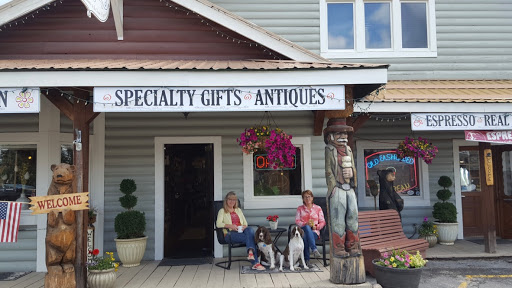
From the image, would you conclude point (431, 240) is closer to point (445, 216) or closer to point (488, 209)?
point (445, 216)

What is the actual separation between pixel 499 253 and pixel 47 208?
7.12 meters

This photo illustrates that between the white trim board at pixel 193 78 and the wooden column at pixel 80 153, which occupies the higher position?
the white trim board at pixel 193 78

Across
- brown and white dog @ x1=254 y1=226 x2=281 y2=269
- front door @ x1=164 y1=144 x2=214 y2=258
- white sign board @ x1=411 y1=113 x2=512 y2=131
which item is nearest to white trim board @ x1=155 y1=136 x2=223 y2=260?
front door @ x1=164 y1=144 x2=214 y2=258

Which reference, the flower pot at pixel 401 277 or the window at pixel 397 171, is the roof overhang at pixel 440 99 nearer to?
the window at pixel 397 171

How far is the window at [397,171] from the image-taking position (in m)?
7.58

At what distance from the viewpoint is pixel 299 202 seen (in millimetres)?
6766

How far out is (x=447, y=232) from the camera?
7.17m

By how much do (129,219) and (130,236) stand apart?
284mm

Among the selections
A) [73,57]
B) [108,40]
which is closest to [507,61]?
[108,40]

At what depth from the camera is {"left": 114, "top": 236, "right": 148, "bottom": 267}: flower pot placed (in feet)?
19.2

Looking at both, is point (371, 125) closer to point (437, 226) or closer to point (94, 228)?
point (437, 226)

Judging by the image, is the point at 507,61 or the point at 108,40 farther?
the point at 507,61

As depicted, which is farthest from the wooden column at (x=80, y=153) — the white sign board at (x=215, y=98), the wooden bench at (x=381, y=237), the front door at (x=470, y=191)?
the front door at (x=470, y=191)

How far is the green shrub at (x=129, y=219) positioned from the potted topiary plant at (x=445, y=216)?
5.53 metres
